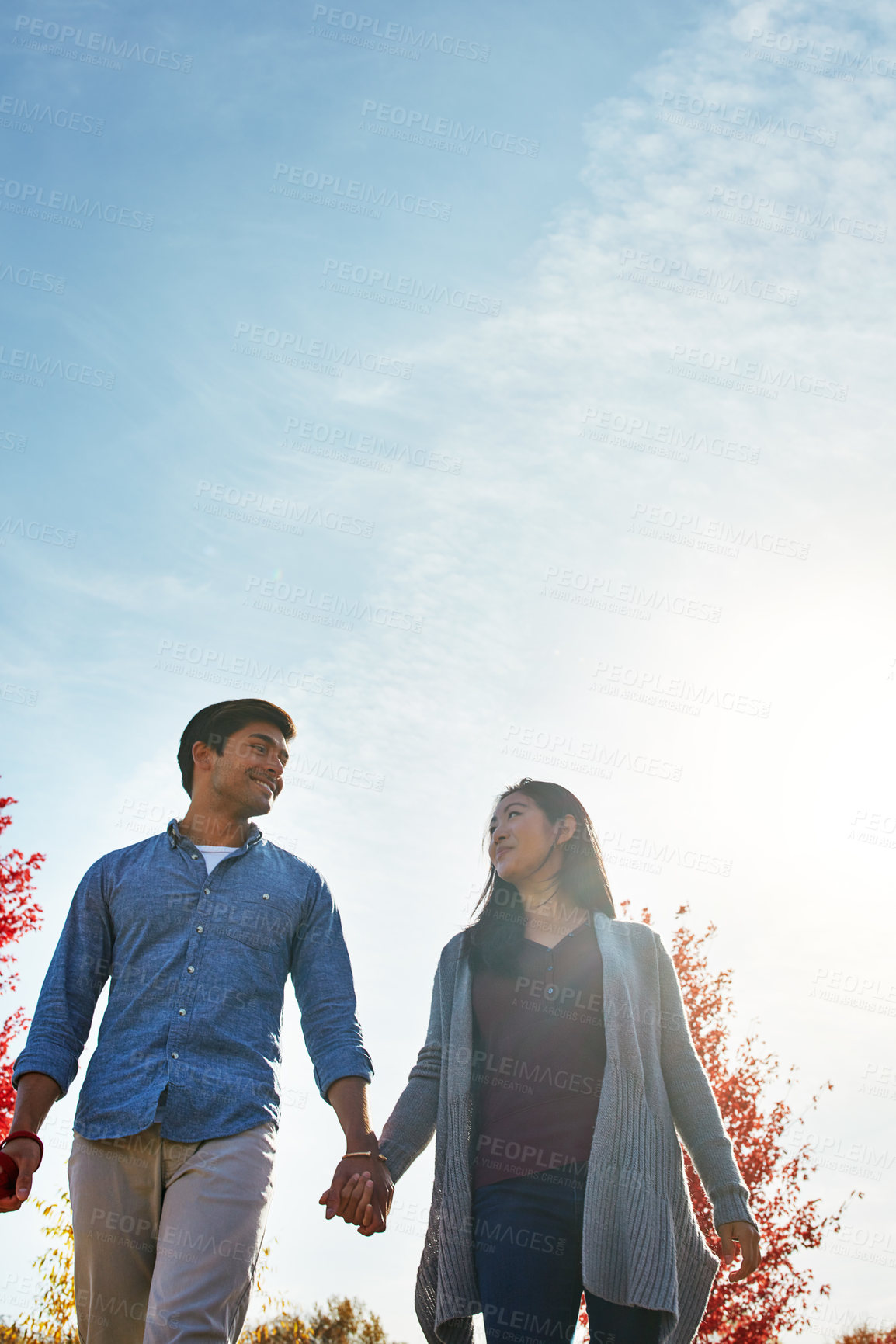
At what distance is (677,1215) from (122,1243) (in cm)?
180

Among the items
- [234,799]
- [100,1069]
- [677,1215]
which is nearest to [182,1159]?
[100,1069]

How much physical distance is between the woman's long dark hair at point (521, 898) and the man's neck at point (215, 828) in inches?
41.8

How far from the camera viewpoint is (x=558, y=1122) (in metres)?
3.60

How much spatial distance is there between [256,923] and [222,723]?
3.05 feet

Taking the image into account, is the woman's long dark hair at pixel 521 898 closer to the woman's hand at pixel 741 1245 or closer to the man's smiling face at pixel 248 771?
the man's smiling face at pixel 248 771

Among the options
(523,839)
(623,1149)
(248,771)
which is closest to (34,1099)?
(248,771)

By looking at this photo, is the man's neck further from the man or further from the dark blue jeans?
the dark blue jeans

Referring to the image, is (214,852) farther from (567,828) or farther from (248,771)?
(567,828)

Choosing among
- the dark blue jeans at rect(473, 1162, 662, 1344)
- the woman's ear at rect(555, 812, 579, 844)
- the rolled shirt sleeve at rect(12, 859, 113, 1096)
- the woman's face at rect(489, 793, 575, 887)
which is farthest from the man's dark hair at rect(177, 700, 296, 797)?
the dark blue jeans at rect(473, 1162, 662, 1344)

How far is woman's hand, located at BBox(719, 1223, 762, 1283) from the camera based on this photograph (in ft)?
11.9

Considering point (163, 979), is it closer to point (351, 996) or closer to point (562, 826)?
point (351, 996)

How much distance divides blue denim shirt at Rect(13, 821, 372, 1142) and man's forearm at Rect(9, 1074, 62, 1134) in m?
0.03

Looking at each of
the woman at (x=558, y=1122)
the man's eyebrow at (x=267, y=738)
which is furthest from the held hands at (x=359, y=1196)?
the man's eyebrow at (x=267, y=738)

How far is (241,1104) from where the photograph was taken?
129 inches
